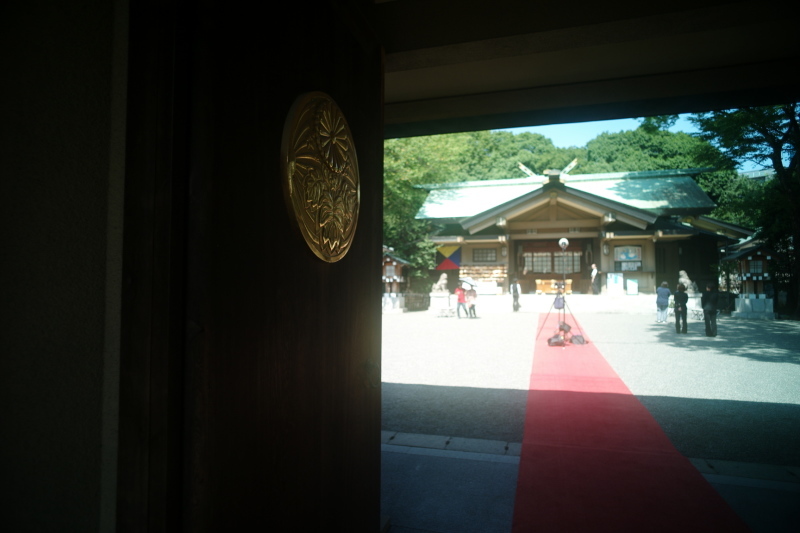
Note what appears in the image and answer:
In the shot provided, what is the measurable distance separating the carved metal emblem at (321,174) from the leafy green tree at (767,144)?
13.0 meters

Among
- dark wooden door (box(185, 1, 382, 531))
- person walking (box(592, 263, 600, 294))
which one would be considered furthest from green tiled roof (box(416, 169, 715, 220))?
dark wooden door (box(185, 1, 382, 531))

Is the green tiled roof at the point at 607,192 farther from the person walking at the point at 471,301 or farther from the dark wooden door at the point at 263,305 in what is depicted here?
→ the dark wooden door at the point at 263,305

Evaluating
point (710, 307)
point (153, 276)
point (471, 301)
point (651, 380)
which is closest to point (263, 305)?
point (153, 276)

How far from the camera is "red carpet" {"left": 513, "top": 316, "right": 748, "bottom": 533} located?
257 centimetres

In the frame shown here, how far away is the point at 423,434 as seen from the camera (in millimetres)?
4141

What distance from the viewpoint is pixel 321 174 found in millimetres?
1645

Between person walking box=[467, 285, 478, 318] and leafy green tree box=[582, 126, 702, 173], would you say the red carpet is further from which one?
leafy green tree box=[582, 126, 702, 173]

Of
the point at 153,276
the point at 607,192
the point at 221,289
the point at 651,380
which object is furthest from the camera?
the point at 607,192

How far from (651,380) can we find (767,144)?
986 cm

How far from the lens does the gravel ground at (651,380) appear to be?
4172 mm

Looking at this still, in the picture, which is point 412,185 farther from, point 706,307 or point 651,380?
point 651,380

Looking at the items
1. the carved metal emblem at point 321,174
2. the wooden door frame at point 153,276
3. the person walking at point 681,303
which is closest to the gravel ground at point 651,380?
the person walking at point 681,303

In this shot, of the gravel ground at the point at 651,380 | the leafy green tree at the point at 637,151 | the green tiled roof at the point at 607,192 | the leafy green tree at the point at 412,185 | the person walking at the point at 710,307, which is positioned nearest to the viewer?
the gravel ground at the point at 651,380

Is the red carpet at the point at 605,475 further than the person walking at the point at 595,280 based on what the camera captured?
No
